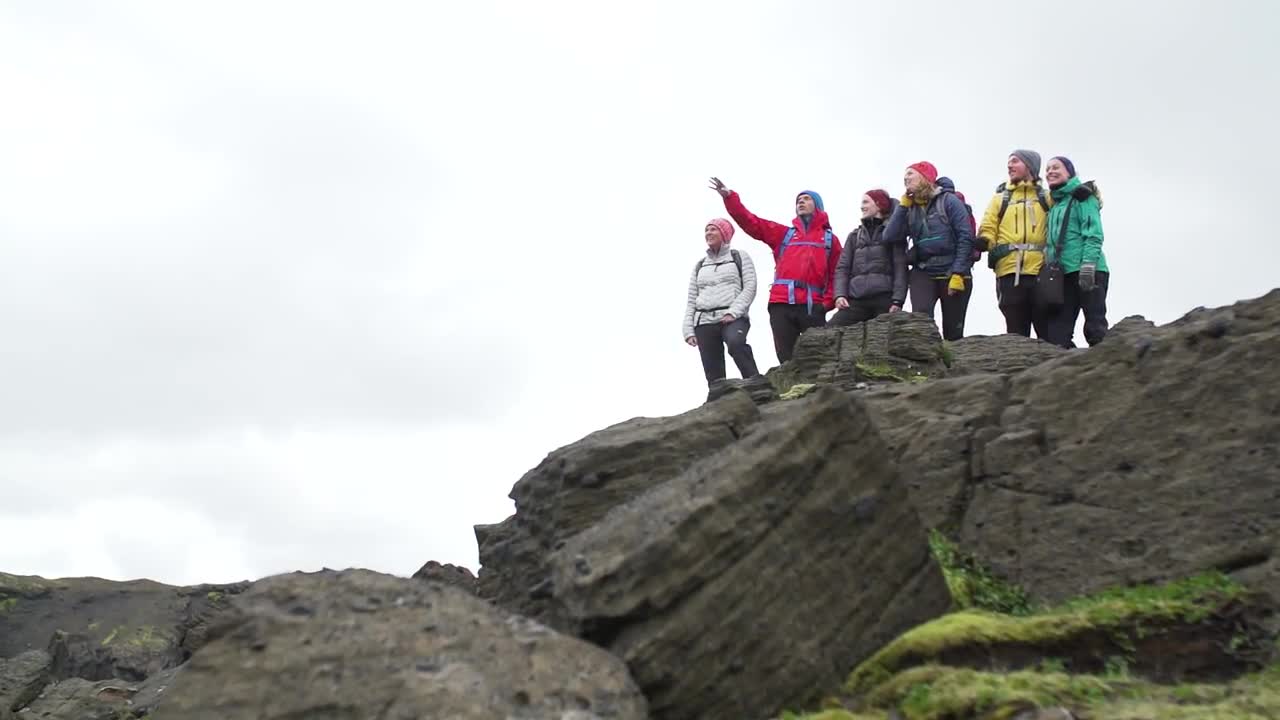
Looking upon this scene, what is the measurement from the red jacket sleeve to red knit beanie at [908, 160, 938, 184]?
307 centimetres

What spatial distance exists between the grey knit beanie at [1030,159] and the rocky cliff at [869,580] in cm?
885

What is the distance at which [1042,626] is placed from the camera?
33.7ft

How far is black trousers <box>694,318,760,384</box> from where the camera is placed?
23688 millimetres

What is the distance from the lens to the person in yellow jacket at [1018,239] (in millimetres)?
20859

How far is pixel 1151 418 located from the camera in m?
11.5

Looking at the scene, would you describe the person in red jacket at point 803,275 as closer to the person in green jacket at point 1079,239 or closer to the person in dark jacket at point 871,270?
the person in dark jacket at point 871,270

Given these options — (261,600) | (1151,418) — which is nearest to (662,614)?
(261,600)

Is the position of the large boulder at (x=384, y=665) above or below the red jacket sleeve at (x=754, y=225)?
below

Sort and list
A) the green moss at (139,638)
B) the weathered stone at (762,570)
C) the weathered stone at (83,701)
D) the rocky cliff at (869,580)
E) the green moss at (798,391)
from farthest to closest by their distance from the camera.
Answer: the green moss at (139,638) < the weathered stone at (83,701) < the green moss at (798,391) < the weathered stone at (762,570) < the rocky cliff at (869,580)

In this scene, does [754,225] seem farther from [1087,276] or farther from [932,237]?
[1087,276]

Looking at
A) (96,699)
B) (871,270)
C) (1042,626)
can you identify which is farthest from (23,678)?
(1042,626)

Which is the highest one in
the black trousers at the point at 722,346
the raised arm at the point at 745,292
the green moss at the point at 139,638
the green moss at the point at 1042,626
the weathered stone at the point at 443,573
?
the raised arm at the point at 745,292

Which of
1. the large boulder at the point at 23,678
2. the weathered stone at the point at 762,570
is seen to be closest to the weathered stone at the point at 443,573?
the weathered stone at the point at 762,570

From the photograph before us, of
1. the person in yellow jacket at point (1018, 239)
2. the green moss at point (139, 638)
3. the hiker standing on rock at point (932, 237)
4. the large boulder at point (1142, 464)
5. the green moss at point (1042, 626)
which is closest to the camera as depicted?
the green moss at point (1042, 626)
